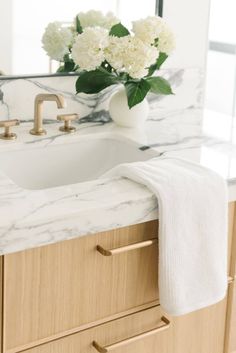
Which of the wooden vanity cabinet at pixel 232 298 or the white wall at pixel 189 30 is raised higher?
the white wall at pixel 189 30

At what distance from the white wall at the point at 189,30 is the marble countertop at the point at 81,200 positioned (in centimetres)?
44

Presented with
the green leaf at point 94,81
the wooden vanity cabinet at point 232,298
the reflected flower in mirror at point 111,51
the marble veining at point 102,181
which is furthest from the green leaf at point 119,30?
the wooden vanity cabinet at point 232,298

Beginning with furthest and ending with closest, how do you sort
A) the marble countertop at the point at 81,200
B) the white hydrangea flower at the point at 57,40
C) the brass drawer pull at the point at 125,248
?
the white hydrangea flower at the point at 57,40 → the brass drawer pull at the point at 125,248 → the marble countertop at the point at 81,200

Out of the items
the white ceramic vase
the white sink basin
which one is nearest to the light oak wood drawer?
the white sink basin

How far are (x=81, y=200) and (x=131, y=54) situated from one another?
1.83 ft

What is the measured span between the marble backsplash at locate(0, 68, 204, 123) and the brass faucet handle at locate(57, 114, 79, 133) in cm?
8

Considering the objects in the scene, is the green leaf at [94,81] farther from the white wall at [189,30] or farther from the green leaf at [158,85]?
the white wall at [189,30]

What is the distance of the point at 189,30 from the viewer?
2.36 m

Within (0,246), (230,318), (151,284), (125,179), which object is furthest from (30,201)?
(230,318)

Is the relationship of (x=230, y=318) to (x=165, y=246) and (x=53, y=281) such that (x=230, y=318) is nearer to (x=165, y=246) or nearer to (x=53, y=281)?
(x=165, y=246)

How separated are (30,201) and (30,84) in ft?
2.13

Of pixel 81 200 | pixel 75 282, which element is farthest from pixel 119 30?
pixel 75 282

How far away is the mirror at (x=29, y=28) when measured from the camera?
195cm

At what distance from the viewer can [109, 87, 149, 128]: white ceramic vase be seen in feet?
6.81
